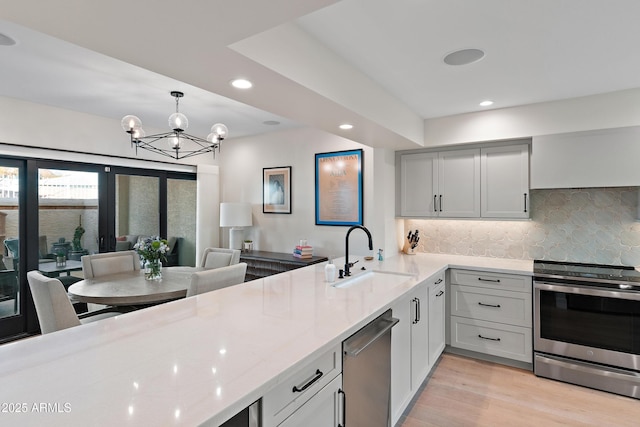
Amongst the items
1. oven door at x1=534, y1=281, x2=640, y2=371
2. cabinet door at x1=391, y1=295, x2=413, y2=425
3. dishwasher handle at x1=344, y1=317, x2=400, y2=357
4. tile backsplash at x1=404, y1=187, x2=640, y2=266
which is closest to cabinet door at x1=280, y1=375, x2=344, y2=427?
dishwasher handle at x1=344, y1=317, x2=400, y2=357

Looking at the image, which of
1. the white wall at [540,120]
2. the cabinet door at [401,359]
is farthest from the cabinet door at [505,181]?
the cabinet door at [401,359]

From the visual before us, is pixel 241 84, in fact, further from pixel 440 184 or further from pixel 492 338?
pixel 492 338

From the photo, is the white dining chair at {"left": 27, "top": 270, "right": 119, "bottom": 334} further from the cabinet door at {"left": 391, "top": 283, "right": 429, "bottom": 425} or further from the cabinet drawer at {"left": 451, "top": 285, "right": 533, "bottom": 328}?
the cabinet drawer at {"left": 451, "top": 285, "right": 533, "bottom": 328}

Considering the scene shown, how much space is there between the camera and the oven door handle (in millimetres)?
2557

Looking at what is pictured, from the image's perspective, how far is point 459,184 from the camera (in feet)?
11.8

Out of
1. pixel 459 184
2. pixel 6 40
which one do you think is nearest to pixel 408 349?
pixel 459 184

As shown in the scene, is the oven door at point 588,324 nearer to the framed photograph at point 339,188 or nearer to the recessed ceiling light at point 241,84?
the framed photograph at point 339,188

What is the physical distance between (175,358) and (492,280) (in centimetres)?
287

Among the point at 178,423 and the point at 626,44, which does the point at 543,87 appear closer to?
the point at 626,44

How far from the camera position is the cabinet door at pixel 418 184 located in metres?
3.74

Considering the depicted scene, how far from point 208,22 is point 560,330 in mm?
3357

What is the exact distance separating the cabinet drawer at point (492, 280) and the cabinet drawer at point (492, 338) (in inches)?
13.8

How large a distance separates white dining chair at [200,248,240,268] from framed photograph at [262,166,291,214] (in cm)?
114

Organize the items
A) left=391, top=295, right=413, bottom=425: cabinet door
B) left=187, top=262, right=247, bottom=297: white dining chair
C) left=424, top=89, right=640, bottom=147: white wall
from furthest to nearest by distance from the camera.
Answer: left=424, top=89, right=640, bottom=147: white wall, left=187, top=262, right=247, bottom=297: white dining chair, left=391, top=295, right=413, bottom=425: cabinet door
